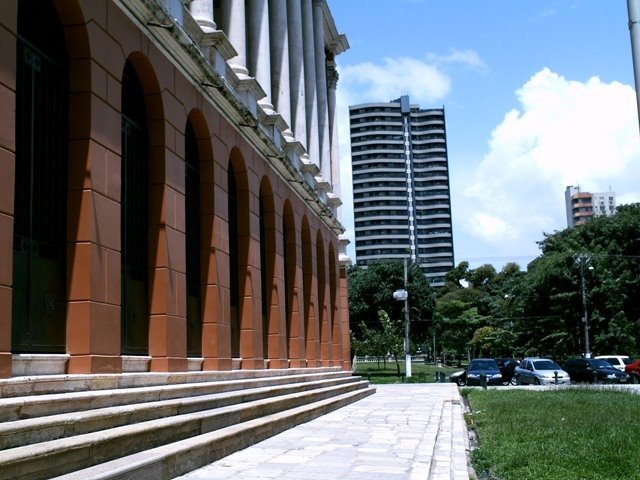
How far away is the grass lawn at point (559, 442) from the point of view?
850 cm

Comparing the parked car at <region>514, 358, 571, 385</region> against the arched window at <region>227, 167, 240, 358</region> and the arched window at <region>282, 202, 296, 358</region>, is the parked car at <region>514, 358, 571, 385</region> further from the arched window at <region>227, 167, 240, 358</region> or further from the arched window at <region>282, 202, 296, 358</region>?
the arched window at <region>227, 167, 240, 358</region>

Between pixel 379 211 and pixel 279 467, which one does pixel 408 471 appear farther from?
pixel 379 211

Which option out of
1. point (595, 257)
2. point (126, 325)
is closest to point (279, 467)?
point (126, 325)

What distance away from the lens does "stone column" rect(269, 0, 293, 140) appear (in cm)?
2269

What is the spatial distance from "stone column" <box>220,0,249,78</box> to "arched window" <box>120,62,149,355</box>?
5.99 m

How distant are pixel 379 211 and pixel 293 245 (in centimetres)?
12362

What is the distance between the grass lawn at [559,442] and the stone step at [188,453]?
11.1 feet

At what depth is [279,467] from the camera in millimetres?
9344

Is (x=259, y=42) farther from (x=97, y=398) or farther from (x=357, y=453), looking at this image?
(x=97, y=398)

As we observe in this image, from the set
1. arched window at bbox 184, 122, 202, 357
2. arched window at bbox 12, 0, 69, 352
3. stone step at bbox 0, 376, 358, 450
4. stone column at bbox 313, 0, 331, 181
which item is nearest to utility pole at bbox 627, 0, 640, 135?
stone step at bbox 0, 376, 358, 450

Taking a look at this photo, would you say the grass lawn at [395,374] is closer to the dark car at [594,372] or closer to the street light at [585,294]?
the dark car at [594,372]

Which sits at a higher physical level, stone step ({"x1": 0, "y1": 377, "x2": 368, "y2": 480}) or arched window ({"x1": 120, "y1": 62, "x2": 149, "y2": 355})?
arched window ({"x1": 120, "y1": 62, "x2": 149, "y2": 355})

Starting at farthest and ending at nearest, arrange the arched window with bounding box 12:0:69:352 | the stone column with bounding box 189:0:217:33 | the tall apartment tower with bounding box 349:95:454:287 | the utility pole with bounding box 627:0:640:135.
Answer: the tall apartment tower with bounding box 349:95:454:287, the stone column with bounding box 189:0:217:33, the arched window with bounding box 12:0:69:352, the utility pole with bounding box 627:0:640:135

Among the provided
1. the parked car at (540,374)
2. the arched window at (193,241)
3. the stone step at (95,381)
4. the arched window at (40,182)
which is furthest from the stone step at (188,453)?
the parked car at (540,374)
